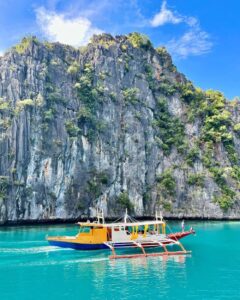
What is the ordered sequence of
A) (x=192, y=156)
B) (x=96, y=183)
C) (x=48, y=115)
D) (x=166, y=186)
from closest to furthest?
(x=48, y=115)
(x=96, y=183)
(x=166, y=186)
(x=192, y=156)

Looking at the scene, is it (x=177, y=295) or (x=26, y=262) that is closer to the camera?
(x=177, y=295)

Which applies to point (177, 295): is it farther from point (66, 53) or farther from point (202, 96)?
point (202, 96)

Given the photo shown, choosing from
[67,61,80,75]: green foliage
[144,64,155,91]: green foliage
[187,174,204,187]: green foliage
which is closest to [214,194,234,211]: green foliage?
[187,174,204,187]: green foliage

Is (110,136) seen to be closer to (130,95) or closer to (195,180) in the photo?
(130,95)

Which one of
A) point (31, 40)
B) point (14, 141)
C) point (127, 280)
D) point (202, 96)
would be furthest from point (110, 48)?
point (127, 280)

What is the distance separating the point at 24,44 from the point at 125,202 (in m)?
30.0

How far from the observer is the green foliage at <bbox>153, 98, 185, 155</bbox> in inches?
2955

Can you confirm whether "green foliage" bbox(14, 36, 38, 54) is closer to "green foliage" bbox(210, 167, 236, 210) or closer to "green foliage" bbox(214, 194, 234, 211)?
"green foliage" bbox(210, 167, 236, 210)

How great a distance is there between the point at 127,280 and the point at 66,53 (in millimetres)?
54939

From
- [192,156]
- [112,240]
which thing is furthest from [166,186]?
[112,240]

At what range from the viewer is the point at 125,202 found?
64.3m

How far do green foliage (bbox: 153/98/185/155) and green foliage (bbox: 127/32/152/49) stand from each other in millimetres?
11497

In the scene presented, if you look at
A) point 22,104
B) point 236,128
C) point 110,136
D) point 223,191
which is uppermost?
point 236,128

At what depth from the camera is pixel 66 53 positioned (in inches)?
2842
